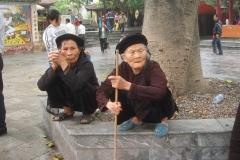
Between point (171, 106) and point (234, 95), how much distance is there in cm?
204

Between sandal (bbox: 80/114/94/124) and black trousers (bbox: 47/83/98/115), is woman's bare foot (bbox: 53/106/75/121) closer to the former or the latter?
black trousers (bbox: 47/83/98/115)

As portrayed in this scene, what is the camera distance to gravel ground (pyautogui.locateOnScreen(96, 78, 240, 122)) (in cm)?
355

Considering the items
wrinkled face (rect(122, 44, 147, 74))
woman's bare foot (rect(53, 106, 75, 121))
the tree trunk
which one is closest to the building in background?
the tree trunk

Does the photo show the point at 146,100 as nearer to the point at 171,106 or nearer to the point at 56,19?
the point at 171,106

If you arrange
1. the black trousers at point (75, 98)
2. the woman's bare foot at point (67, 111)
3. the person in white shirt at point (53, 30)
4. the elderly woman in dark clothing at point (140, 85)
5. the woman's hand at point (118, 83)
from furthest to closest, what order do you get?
the person in white shirt at point (53, 30), the woman's bare foot at point (67, 111), the black trousers at point (75, 98), the elderly woman in dark clothing at point (140, 85), the woman's hand at point (118, 83)

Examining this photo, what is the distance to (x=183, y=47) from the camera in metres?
4.00

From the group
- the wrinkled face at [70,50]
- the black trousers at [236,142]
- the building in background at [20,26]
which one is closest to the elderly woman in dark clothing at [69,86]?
the wrinkled face at [70,50]

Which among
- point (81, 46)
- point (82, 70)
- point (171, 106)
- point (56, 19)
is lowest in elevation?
point (171, 106)

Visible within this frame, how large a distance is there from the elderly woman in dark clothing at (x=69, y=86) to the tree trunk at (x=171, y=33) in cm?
109

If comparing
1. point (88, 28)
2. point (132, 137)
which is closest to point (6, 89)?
point (132, 137)

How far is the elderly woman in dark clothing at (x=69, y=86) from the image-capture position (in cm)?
306

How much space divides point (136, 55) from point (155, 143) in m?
0.84

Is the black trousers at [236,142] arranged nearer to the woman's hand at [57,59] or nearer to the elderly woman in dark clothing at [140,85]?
the elderly woman in dark clothing at [140,85]

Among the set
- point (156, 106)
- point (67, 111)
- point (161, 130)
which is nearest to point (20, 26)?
point (67, 111)
